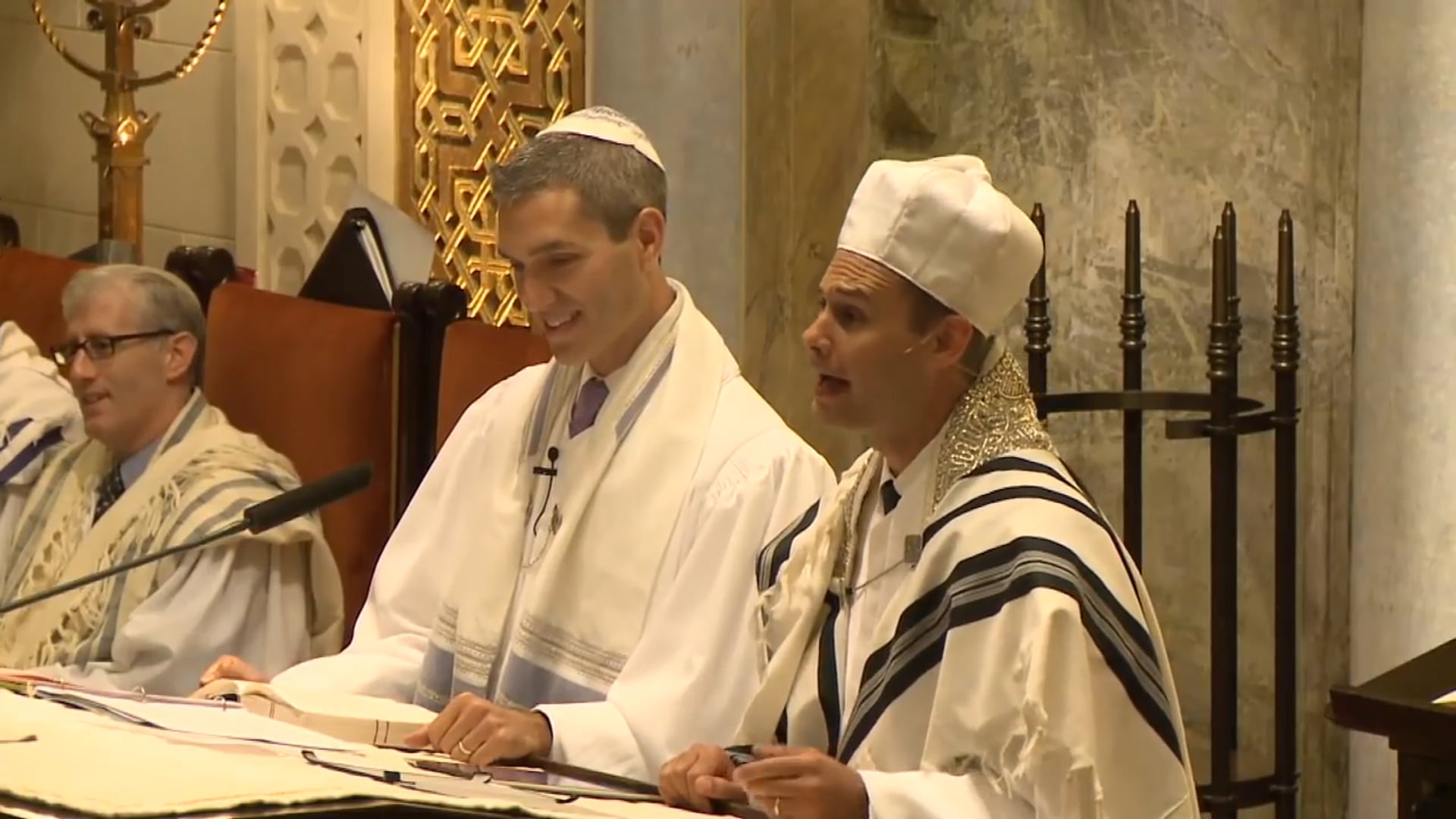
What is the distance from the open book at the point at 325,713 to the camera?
3.17 m

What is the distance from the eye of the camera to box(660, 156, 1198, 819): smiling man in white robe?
2.67 metres

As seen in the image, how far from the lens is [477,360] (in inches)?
180

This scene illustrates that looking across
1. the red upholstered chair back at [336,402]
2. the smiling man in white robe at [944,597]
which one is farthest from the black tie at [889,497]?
the red upholstered chair back at [336,402]

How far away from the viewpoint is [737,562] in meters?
3.53

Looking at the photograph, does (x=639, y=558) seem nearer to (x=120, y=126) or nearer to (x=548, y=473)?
(x=548, y=473)

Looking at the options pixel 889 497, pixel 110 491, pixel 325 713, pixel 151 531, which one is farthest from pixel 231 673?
pixel 110 491

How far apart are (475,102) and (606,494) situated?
2921 mm

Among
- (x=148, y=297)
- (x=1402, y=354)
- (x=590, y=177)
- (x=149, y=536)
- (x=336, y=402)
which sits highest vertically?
(x=590, y=177)

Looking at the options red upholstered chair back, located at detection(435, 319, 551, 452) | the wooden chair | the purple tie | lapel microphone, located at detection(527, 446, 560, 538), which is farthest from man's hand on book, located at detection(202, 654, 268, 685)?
the wooden chair

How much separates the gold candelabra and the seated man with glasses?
1.58 metres

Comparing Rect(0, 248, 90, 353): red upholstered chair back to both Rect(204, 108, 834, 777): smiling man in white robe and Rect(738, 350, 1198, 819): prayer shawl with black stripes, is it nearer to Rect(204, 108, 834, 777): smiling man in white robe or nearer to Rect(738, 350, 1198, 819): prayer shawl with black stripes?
Rect(204, 108, 834, 777): smiling man in white robe

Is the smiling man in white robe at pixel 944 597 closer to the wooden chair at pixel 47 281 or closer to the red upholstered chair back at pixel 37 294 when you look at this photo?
the wooden chair at pixel 47 281

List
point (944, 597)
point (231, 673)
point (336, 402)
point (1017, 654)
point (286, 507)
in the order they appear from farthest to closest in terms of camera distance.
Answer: point (336, 402) → point (231, 673) → point (286, 507) → point (944, 597) → point (1017, 654)

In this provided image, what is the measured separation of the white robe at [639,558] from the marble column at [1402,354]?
138 centimetres
